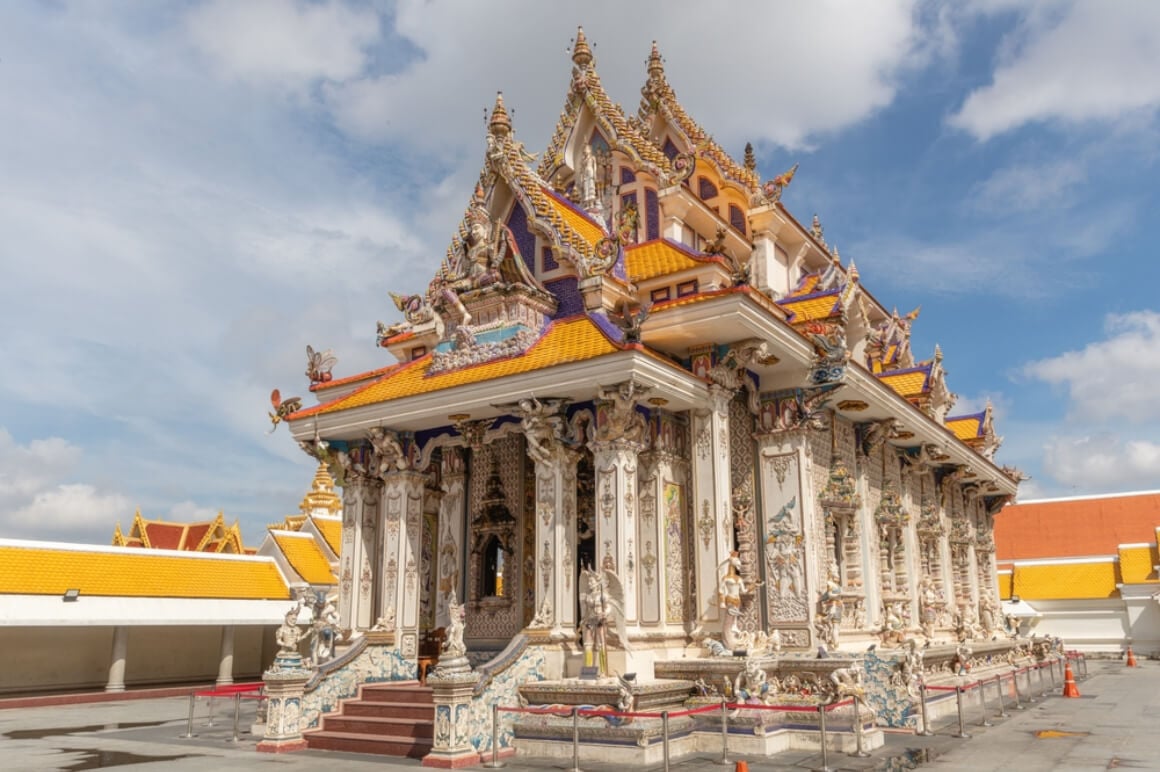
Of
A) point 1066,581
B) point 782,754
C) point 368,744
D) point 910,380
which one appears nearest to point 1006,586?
point 1066,581

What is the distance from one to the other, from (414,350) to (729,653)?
343 inches

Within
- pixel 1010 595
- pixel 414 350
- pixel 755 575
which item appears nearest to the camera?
pixel 755 575

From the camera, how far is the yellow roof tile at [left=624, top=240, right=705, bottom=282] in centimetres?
1534

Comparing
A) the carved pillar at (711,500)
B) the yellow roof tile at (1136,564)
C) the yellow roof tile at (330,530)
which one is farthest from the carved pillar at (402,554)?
the yellow roof tile at (1136,564)

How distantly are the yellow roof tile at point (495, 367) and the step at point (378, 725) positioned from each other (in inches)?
193

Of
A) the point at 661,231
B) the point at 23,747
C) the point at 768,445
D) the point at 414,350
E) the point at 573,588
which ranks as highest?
the point at 661,231

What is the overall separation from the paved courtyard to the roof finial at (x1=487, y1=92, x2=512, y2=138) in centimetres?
1075

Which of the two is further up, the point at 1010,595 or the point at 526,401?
the point at 526,401

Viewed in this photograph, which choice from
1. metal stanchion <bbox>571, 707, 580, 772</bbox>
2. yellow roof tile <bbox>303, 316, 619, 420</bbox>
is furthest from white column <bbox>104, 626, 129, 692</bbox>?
metal stanchion <bbox>571, 707, 580, 772</bbox>

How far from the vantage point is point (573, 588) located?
1347 centimetres

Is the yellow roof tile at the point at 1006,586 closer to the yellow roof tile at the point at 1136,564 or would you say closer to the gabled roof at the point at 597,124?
the yellow roof tile at the point at 1136,564

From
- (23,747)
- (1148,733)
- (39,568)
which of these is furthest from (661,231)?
(39,568)

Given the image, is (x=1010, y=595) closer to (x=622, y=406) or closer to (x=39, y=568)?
(x=622, y=406)

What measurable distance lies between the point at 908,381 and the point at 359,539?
1309cm
